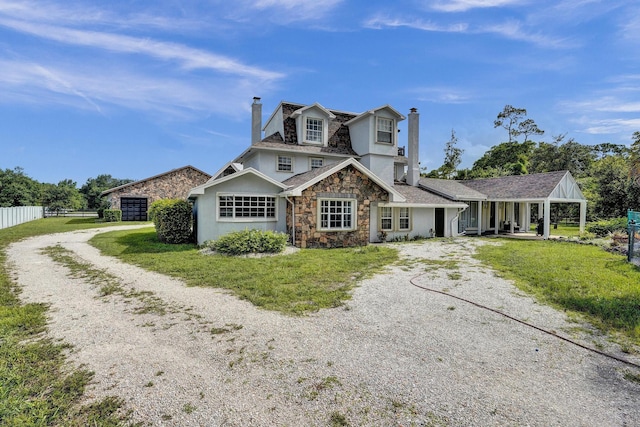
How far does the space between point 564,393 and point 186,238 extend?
16.3 meters

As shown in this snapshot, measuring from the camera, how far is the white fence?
25.9 meters

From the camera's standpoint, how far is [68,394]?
3.51 meters

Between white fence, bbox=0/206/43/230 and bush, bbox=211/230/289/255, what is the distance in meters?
24.2

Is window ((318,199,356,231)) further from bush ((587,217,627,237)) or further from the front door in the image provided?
bush ((587,217,627,237))

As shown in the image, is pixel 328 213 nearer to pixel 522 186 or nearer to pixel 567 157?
pixel 522 186

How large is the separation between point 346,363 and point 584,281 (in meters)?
7.72

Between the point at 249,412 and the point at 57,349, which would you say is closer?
the point at 249,412

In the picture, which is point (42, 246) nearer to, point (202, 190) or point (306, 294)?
point (202, 190)

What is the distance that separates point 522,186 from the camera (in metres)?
21.7

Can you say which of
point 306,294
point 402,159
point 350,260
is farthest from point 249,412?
point 402,159

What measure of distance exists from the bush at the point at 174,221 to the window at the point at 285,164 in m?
5.57

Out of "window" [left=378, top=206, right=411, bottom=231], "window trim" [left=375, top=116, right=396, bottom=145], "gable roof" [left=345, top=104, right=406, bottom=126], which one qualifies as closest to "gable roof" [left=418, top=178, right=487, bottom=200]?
"window" [left=378, top=206, right=411, bottom=231]

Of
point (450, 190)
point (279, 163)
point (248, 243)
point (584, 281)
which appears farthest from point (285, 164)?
point (584, 281)

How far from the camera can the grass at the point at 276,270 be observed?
7.09 m
